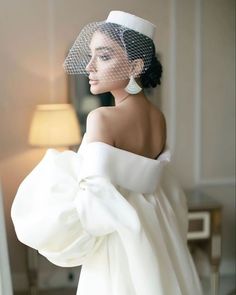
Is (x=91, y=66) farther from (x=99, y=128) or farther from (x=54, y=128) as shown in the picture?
(x=54, y=128)

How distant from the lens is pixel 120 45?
1.29 m

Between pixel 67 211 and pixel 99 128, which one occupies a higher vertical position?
pixel 99 128

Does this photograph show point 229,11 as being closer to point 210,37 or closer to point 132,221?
point 210,37

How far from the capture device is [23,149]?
116 inches

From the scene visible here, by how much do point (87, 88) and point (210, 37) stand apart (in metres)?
0.88

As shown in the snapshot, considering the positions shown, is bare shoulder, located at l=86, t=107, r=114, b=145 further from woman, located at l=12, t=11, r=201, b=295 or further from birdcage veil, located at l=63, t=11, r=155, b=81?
birdcage veil, located at l=63, t=11, r=155, b=81

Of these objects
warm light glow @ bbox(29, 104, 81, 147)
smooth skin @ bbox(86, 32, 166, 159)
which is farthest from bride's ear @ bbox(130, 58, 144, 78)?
warm light glow @ bbox(29, 104, 81, 147)

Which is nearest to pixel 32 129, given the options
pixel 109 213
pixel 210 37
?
pixel 210 37

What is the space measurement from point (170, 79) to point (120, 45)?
72.8 inches

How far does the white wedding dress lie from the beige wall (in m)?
1.68

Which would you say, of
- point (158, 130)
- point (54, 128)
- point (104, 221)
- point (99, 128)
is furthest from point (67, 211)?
point (54, 128)

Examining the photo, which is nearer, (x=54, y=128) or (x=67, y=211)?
(x=67, y=211)

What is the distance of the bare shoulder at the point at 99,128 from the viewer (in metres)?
1.24

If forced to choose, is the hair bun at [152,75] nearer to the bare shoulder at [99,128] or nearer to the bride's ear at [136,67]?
the bride's ear at [136,67]
